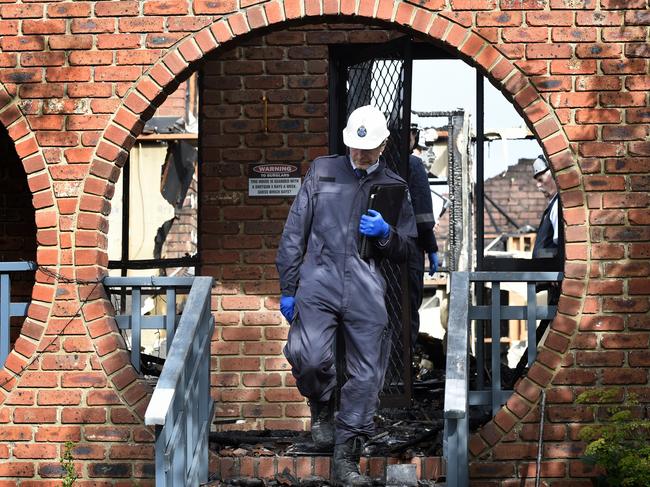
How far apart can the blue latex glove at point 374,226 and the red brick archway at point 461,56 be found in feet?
3.59

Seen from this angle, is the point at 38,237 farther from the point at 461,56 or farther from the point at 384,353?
the point at 461,56

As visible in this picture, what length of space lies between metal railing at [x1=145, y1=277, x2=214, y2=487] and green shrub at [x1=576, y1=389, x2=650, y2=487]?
81.0 inches

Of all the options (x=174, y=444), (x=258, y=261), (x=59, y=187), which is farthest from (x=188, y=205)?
(x=174, y=444)

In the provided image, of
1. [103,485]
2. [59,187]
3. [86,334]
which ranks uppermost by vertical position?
[59,187]

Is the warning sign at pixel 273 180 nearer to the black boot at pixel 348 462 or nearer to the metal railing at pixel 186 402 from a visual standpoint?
the metal railing at pixel 186 402

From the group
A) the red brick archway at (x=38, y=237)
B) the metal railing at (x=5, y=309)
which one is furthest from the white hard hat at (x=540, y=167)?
the metal railing at (x=5, y=309)

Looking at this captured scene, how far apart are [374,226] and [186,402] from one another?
135 centimetres

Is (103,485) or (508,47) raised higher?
(508,47)

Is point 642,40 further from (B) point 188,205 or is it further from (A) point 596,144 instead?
(B) point 188,205

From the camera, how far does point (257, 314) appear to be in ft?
30.0

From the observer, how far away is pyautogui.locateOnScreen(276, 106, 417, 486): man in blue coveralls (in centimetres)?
691

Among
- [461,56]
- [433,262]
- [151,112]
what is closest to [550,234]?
[433,262]

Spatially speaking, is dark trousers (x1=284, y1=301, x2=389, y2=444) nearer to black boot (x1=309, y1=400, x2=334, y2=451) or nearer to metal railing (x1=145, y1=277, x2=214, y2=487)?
black boot (x1=309, y1=400, x2=334, y2=451)

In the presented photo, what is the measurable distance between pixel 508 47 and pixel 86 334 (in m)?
2.87
